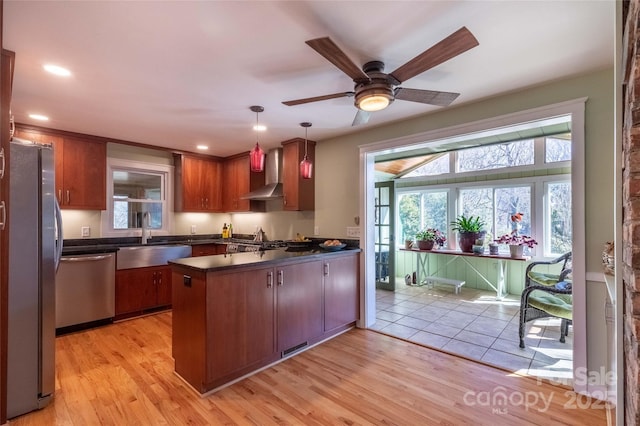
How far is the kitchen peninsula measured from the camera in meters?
2.24

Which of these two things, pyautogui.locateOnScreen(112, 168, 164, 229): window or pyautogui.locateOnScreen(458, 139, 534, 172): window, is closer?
pyautogui.locateOnScreen(112, 168, 164, 229): window

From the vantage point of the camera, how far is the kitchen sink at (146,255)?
3732 mm

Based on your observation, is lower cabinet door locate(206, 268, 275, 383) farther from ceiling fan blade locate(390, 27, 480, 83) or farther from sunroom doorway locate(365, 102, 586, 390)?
ceiling fan blade locate(390, 27, 480, 83)

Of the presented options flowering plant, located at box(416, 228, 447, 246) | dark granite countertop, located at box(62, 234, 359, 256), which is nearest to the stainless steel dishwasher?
dark granite countertop, located at box(62, 234, 359, 256)

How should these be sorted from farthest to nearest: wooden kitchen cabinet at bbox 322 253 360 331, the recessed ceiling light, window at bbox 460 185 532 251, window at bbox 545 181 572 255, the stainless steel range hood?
1. window at bbox 460 185 532 251
2. window at bbox 545 181 572 255
3. the stainless steel range hood
4. wooden kitchen cabinet at bbox 322 253 360 331
5. the recessed ceiling light

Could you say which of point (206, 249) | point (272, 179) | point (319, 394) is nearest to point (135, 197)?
point (206, 249)

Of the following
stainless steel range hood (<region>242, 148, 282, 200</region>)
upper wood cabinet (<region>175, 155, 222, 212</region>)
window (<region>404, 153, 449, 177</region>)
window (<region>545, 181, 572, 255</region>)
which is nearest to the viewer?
stainless steel range hood (<region>242, 148, 282, 200</region>)

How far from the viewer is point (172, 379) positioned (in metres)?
2.42

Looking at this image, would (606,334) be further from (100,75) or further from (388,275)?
(100,75)

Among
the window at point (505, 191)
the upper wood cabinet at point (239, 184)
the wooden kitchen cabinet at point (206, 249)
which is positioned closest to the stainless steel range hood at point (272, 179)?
the upper wood cabinet at point (239, 184)

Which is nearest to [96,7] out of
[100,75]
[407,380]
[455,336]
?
[100,75]

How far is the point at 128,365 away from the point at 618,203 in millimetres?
3446

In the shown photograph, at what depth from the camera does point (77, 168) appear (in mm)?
3756

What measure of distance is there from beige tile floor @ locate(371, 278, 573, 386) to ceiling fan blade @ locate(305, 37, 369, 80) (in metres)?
2.66
